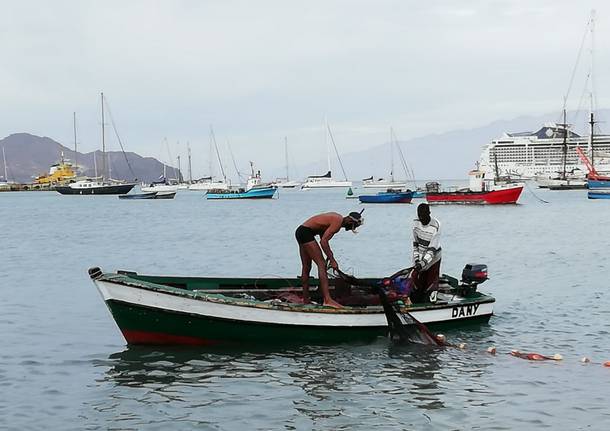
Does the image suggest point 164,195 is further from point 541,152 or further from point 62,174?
point 541,152

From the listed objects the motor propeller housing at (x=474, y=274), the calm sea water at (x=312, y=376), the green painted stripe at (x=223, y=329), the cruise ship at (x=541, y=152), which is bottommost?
the calm sea water at (x=312, y=376)

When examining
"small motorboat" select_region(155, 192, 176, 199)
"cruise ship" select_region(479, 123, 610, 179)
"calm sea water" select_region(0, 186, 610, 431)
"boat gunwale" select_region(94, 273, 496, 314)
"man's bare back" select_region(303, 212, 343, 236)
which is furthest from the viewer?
"cruise ship" select_region(479, 123, 610, 179)

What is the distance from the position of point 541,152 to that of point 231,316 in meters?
173

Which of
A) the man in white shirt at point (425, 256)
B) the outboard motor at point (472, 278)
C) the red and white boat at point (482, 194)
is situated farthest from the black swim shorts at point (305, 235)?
the red and white boat at point (482, 194)

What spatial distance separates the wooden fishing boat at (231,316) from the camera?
41.1 feet

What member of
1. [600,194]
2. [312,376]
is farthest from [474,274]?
[600,194]

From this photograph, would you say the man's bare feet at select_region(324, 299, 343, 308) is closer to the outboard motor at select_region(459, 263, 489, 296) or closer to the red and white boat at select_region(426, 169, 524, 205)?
the outboard motor at select_region(459, 263, 489, 296)

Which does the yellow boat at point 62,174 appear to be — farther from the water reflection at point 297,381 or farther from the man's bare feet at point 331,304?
the water reflection at point 297,381

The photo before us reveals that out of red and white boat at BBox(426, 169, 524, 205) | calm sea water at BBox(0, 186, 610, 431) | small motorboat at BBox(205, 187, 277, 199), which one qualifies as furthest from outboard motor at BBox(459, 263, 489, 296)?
small motorboat at BBox(205, 187, 277, 199)

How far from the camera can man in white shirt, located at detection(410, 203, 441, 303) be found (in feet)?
47.0

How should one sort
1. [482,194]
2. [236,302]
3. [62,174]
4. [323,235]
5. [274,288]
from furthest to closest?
1. [62,174]
2. [482,194]
3. [274,288]
4. [323,235]
5. [236,302]

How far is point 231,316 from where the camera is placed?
12.9m

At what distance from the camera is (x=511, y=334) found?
49.7 feet

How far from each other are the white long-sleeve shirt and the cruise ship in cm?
15741
